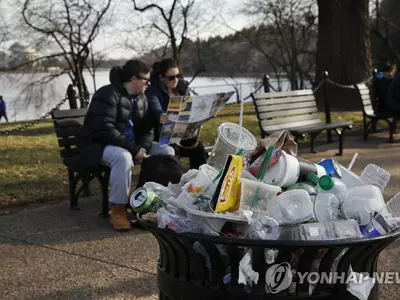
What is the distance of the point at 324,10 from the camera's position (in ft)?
53.0

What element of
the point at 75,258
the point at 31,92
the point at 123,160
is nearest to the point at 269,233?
the point at 75,258

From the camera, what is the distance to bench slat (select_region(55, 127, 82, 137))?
5711 mm

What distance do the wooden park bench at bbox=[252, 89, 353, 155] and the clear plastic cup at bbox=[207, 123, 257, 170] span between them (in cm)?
536

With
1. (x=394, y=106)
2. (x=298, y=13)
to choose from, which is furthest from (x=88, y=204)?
(x=298, y=13)

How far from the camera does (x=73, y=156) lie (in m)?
5.55

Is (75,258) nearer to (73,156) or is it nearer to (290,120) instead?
(73,156)

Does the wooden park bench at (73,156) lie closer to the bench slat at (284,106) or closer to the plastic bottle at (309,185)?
the bench slat at (284,106)

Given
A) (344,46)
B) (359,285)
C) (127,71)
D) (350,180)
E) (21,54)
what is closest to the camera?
(359,285)

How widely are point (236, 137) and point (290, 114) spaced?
20.4 ft

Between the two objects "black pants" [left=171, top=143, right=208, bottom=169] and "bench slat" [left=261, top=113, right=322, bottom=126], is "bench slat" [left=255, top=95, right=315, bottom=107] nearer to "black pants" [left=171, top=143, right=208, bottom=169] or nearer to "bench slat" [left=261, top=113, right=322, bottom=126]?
"bench slat" [left=261, top=113, right=322, bottom=126]

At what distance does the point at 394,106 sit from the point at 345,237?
8.46m

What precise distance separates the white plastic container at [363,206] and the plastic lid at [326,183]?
3.3 inches

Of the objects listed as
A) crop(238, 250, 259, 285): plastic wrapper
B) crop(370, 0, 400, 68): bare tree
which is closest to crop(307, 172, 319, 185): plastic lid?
crop(238, 250, 259, 285): plastic wrapper

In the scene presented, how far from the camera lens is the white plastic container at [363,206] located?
2.08 m
